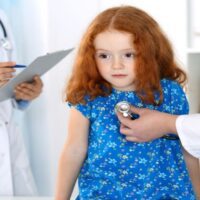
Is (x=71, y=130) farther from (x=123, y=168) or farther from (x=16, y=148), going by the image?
(x=16, y=148)

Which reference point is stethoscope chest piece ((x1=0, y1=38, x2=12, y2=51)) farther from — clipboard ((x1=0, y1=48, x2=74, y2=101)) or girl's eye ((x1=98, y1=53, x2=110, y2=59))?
girl's eye ((x1=98, y1=53, x2=110, y2=59))

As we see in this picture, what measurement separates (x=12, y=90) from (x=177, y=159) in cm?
70

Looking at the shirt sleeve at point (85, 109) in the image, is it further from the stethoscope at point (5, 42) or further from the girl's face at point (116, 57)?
the stethoscope at point (5, 42)

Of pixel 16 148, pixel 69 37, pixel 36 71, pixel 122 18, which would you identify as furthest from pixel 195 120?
pixel 69 37

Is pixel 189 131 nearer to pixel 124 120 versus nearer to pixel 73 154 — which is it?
pixel 124 120

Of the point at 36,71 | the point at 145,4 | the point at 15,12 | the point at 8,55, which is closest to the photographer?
the point at 36,71

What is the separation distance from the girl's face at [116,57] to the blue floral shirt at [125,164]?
0.06m

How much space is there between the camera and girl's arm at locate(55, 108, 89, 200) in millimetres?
1161

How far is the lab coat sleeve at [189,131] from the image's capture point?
3.54 ft

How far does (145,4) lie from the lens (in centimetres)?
201

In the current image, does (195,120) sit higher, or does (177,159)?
(195,120)

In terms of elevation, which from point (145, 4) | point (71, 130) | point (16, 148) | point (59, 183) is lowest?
point (16, 148)

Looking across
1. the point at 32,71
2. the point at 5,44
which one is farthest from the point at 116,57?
the point at 5,44

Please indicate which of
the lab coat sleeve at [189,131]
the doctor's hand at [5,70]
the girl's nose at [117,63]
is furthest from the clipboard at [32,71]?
the lab coat sleeve at [189,131]
